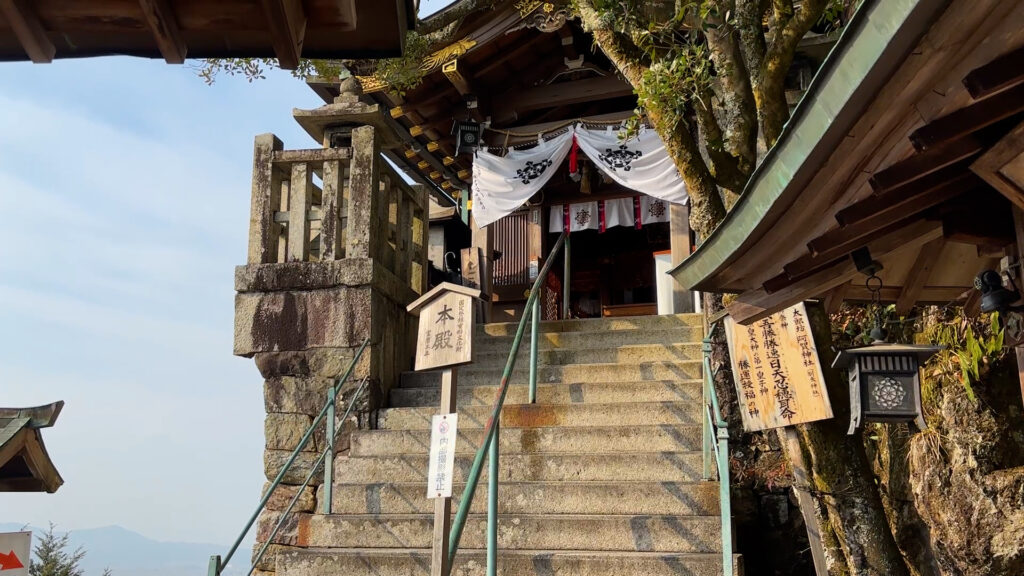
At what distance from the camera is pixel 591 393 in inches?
285

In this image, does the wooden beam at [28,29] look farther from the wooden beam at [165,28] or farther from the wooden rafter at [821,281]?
the wooden rafter at [821,281]

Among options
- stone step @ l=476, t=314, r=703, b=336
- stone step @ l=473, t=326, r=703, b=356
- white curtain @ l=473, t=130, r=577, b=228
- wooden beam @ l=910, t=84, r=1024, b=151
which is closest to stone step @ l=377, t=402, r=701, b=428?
stone step @ l=473, t=326, r=703, b=356

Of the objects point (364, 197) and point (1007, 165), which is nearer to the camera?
point (1007, 165)

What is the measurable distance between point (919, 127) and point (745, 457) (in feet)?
15.9

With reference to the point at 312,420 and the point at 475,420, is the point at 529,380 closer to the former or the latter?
the point at 475,420

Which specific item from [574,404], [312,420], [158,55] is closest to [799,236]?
[158,55]

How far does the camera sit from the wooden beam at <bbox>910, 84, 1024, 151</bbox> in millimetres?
2459

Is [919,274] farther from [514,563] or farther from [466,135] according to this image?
[466,135]

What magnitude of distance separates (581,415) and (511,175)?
4844mm

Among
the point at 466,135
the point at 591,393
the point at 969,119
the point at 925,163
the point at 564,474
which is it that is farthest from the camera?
the point at 466,135

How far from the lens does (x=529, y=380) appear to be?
7.55 meters

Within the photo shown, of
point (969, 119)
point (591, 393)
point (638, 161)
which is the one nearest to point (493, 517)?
point (591, 393)

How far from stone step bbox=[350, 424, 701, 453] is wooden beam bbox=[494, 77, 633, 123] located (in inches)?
224

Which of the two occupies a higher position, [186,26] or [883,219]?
[186,26]
